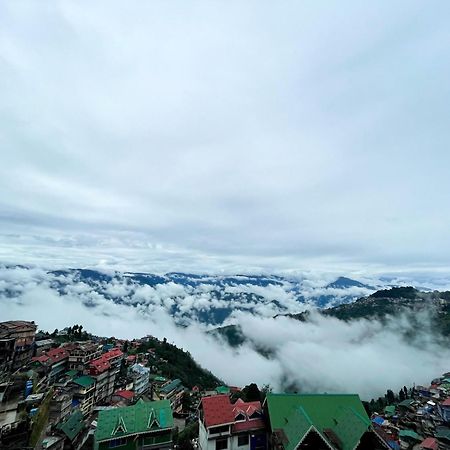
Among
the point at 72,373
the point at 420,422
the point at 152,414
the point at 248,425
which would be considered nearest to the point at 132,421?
the point at 152,414

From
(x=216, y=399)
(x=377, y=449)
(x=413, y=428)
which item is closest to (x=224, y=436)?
(x=216, y=399)

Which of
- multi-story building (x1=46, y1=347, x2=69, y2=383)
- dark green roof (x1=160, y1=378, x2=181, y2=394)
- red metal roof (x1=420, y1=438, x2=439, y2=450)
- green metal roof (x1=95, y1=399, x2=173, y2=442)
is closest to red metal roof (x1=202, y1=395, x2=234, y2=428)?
green metal roof (x1=95, y1=399, x2=173, y2=442)

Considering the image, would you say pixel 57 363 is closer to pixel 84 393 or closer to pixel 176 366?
pixel 84 393

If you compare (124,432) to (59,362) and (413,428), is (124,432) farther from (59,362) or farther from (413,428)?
(413,428)

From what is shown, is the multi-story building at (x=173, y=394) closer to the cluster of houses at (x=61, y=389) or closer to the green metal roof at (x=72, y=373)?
the cluster of houses at (x=61, y=389)

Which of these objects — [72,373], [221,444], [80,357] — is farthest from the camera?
[80,357]

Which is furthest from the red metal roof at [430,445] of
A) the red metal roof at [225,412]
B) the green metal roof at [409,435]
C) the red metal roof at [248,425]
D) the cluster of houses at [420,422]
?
the red metal roof at [248,425]

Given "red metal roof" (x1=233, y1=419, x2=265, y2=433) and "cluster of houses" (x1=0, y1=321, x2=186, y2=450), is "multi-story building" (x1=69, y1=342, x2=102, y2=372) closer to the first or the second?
"cluster of houses" (x1=0, y1=321, x2=186, y2=450)

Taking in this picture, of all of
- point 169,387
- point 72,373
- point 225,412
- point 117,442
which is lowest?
point 169,387
